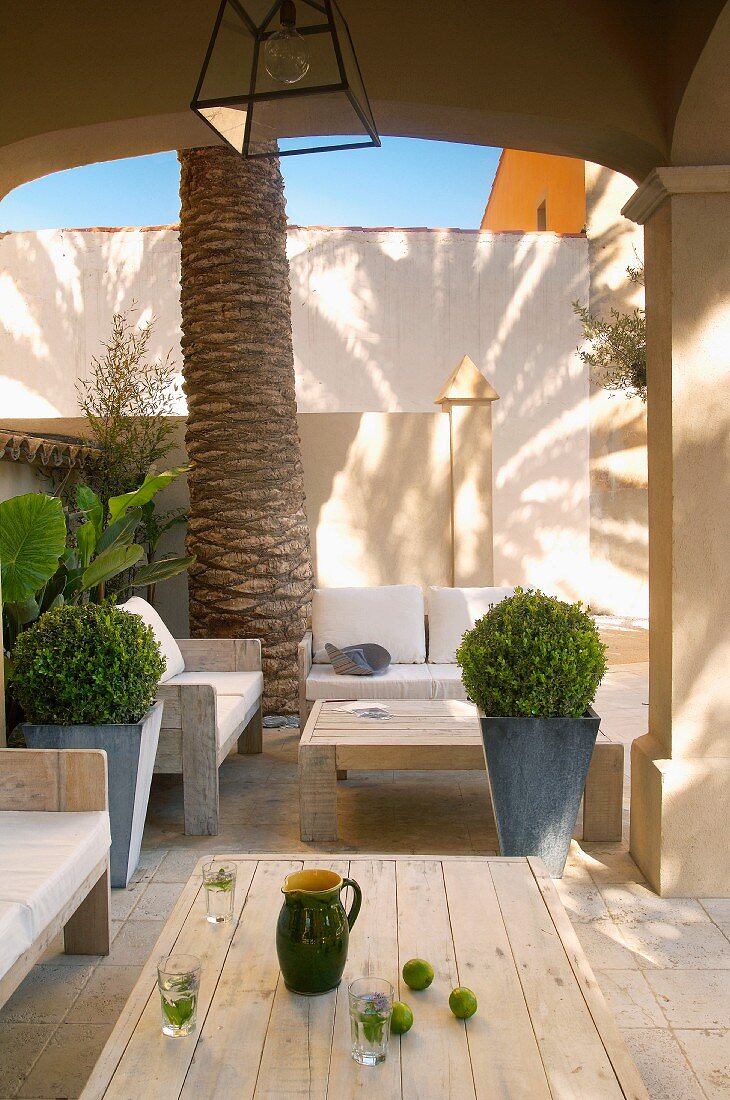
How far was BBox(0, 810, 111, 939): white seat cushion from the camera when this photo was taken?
280 centimetres

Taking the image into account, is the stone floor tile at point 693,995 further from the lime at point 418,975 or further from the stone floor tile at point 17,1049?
the stone floor tile at point 17,1049

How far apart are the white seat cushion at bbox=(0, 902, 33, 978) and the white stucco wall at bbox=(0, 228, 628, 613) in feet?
35.6

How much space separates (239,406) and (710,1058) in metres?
5.47

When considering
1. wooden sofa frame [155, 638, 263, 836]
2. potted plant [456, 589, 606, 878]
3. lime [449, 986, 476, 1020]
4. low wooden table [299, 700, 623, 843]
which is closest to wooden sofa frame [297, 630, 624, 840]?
low wooden table [299, 700, 623, 843]

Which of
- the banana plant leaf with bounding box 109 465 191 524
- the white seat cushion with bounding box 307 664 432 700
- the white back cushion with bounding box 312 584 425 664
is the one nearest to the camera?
the white seat cushion with bounding box 307 664 432 700

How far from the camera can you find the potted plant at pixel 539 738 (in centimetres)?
→ 421

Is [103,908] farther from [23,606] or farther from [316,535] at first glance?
[316,535]

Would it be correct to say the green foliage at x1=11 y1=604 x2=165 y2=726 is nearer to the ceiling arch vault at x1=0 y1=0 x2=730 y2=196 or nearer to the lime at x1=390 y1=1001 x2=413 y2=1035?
the ceiling arch vault at x1=0 y1=0 x2=730 y2=196

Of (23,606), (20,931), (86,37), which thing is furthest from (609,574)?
(20,931)

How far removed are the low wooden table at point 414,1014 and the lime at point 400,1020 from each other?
1.0 inches

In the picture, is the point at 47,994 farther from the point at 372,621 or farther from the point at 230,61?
the point at 372,621

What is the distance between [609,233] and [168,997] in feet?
42.1

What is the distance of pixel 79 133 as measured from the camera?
4160 mm

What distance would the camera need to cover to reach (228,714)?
5262 mm
